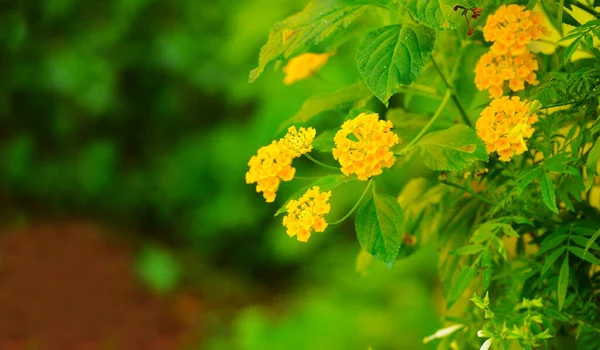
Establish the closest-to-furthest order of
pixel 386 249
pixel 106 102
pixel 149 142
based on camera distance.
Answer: pixel 386 249, pixel 106 102, pixel 149 142

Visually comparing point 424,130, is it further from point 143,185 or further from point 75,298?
point 143,185

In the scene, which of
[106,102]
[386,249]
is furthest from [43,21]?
[386,249]

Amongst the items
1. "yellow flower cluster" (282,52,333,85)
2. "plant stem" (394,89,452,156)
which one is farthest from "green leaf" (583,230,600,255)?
"yellow flower cluster" (282,52,333,85)

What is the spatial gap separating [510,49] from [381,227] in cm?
25

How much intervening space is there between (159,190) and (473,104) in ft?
7.46

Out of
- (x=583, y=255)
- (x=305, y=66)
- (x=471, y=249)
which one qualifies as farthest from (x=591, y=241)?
(x=305, y=66)

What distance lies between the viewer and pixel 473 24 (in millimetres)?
955

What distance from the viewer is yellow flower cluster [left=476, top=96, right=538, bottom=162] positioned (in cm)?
85

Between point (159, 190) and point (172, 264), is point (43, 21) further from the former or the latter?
point (172, 264)

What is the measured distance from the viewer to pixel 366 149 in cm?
85

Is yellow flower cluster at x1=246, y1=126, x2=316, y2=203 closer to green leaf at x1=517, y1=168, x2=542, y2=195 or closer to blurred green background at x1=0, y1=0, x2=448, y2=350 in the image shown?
green leaf at x1=517, y1=168, x2=542, y2=195

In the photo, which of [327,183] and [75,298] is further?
[75,298]

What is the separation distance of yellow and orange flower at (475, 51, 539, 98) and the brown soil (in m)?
2.18

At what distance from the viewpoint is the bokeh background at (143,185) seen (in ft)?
9.43
